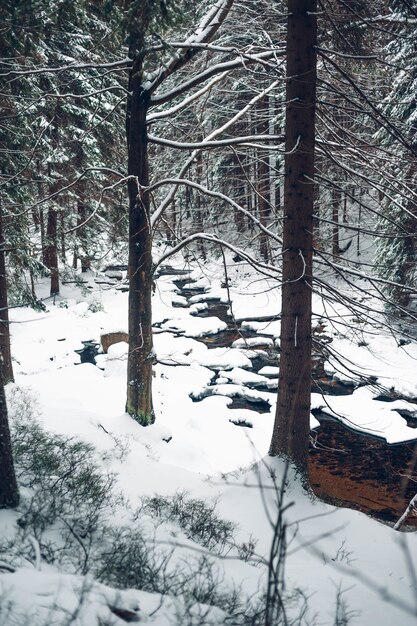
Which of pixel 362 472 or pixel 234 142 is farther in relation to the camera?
pixel 362 472

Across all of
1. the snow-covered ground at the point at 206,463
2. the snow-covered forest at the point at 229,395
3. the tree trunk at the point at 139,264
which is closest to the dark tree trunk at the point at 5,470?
the snow-covered forest at the point at 229,395

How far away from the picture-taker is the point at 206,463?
8.18 m

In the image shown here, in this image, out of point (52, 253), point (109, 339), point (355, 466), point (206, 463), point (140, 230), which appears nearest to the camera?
point (140, 230)

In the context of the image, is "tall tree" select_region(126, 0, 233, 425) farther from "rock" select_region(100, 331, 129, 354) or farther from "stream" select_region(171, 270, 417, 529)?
"rock" select_region(100, 331, 129, 354)

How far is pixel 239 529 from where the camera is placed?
4.94m

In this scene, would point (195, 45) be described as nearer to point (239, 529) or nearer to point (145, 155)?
point (145, 155)

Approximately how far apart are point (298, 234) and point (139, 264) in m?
3.21

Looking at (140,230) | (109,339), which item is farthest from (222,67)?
(109,339)

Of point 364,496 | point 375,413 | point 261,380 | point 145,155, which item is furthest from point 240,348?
point 145,155

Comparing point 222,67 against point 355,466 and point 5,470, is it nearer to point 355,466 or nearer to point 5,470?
point 5,470

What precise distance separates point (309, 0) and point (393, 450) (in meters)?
8.07

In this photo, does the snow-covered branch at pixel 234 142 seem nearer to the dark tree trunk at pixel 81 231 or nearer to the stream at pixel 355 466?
the stream at pixel 355 466

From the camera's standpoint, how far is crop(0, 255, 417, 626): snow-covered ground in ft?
9.11

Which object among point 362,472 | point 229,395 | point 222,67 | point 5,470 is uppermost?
point 222,67
